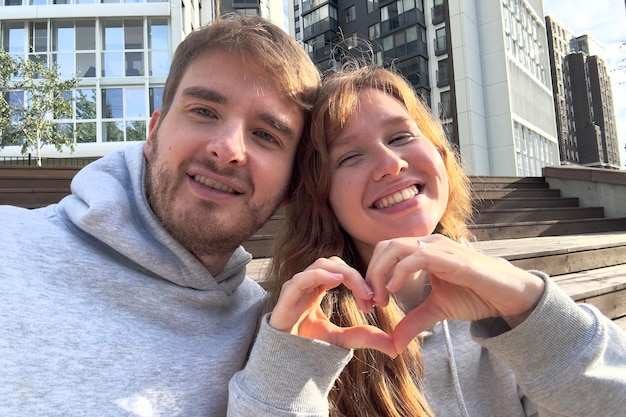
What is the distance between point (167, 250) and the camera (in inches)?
50.6

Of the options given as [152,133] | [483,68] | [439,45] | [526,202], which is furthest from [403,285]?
[439,45]

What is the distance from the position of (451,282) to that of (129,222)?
93 centimetres

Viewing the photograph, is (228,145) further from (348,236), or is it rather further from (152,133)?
(348,236)

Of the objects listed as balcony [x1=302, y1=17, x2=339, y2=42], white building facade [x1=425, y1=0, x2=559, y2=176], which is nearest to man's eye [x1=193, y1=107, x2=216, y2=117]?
white building facade [x1=425, y1=0, x2=559, y2=176]

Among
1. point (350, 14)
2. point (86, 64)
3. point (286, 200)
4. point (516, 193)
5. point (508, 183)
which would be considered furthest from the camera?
point (350, 14)

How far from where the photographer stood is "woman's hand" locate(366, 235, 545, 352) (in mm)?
897

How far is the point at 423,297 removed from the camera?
4.94ft

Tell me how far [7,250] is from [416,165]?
1.21m

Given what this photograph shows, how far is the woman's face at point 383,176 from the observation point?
1.34 metres

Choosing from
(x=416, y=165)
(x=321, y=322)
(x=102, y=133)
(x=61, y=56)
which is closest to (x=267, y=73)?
(x=416, y=165)

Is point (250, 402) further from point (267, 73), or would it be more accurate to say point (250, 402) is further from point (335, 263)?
point (267, 73)

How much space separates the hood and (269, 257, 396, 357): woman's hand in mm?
430

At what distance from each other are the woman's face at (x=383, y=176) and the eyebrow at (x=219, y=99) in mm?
171

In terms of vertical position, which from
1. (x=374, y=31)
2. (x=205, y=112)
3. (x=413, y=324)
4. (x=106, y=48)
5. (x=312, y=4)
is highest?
(x=312, y=4)
